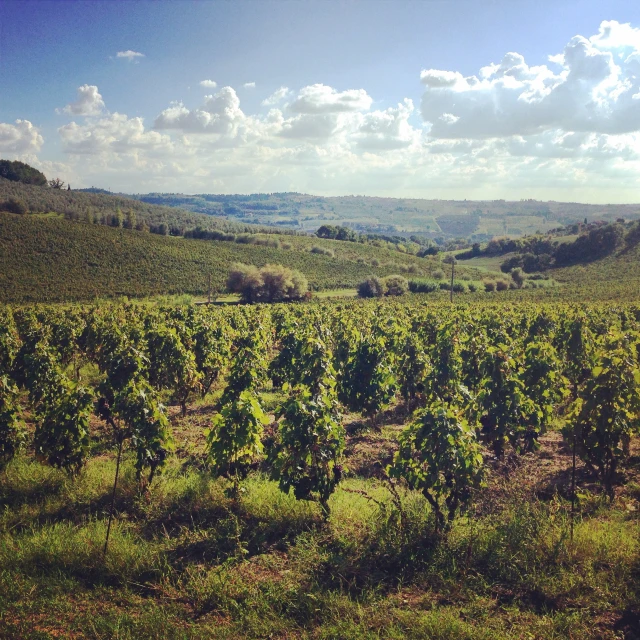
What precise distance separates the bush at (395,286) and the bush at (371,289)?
1.30m

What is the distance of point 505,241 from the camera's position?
138m

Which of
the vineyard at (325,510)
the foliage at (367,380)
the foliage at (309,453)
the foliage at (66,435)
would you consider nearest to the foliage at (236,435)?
the vineyard at (325,510)

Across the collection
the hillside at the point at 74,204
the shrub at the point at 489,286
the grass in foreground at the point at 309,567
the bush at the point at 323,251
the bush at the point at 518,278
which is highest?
the hillside at the point at 74,204

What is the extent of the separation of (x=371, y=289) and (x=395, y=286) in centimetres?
528

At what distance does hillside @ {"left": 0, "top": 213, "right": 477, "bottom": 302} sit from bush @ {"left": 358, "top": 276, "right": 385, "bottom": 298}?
26.1 feet

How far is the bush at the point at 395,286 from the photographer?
7212 cm

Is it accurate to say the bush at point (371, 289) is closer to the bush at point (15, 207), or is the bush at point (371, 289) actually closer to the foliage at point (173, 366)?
the foliage at point (173, 366)

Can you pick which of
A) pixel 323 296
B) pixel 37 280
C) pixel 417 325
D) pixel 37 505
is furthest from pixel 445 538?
pixel 37 280

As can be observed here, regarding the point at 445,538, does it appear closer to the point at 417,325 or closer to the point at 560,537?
the point at 560,537

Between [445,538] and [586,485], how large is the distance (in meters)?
4.20

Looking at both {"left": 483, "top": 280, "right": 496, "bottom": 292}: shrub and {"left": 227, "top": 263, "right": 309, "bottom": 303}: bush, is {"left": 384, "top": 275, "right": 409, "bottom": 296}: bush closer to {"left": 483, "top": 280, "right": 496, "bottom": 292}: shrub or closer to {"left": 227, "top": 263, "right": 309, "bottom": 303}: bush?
{"left": 227, "top": 263, "right": 309, "bottom": 303}: bush

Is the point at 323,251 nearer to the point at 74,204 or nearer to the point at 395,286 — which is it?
the point at 395,286

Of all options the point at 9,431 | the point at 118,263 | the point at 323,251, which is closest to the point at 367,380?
the point at 9,431

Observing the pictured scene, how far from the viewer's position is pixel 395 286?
7288 cm
